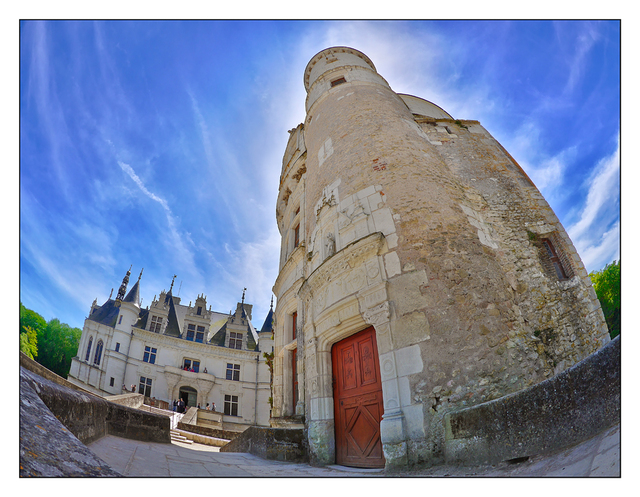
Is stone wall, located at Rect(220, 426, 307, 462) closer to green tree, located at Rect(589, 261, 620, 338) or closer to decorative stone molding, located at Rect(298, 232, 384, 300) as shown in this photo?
decorative stone molding, located at Rect(298, 232, 384, 300)

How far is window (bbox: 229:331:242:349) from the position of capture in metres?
26.0

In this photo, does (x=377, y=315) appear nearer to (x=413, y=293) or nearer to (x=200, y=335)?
(x=413, y=293)

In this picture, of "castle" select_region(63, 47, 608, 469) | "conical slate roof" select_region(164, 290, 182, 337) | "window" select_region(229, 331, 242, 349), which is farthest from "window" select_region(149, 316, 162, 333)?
"castle" select_region(63, 47, 608, 469)

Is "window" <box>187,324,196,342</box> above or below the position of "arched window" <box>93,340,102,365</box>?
above

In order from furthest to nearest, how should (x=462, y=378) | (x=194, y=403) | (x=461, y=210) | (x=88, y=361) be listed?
(x=194, y=403) < (x=88, y=361) < (x=461, y=210) < (x=462, y=378)

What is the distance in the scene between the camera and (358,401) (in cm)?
574

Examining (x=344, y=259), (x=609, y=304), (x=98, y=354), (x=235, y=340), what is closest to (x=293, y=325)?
(x=344, y=259)

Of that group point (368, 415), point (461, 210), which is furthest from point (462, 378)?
point (461, 210)

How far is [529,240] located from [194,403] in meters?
23.0

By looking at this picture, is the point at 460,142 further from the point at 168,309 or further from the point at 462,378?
the point at 168,309

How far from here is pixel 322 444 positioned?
5.79m

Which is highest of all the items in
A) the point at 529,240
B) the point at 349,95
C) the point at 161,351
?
the point at 349,95

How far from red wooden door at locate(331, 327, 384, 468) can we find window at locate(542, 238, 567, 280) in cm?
421

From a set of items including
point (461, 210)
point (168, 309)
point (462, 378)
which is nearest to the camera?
point (462, 378)
